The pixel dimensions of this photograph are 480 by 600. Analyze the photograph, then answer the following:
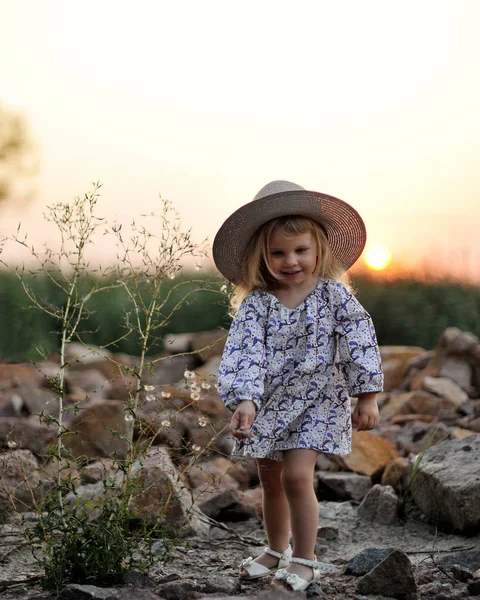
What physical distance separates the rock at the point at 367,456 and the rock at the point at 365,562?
5.33 ft

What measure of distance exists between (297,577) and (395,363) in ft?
18.5

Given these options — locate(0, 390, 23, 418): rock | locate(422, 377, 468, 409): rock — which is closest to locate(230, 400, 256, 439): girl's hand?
locate(0, 390, 23, 418): rock

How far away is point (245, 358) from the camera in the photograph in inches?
124

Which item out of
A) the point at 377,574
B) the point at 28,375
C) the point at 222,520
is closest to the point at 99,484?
the point at 222,520

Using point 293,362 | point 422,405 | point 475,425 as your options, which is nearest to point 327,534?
point 293,362

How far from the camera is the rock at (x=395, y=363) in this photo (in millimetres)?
8320

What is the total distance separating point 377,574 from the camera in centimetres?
290

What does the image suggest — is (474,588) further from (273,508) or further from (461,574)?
(273,508)

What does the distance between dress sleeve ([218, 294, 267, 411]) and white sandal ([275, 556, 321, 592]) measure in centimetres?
65

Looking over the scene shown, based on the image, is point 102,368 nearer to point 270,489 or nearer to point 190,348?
point 190,348

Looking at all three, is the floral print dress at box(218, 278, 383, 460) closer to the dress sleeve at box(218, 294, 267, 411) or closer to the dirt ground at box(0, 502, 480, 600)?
the dress sleeve at box(218, 294, 267, 411)

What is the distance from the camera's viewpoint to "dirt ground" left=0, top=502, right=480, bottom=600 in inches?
119

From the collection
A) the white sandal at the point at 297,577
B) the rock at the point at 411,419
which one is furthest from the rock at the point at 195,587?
the rock at the point at 411,419

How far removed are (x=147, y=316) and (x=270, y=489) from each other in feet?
3.03
